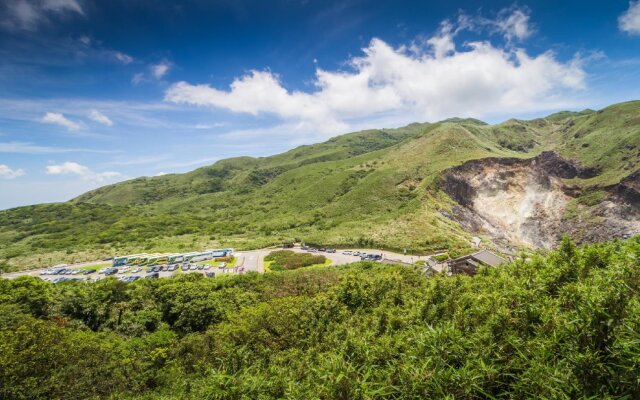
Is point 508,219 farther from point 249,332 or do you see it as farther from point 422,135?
point 249,332

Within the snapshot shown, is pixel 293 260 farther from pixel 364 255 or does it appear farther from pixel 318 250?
pixel 364 255

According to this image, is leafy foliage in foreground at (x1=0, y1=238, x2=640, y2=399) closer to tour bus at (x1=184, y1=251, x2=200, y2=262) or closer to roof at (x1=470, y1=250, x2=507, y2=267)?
roof at (x1=470, y1=250, x2=507, y2=267)

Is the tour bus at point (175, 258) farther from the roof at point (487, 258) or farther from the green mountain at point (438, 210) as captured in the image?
the roof at point (487, 258)

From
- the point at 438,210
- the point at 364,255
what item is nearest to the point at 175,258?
the point at 364,255

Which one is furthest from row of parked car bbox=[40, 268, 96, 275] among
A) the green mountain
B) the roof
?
the roof

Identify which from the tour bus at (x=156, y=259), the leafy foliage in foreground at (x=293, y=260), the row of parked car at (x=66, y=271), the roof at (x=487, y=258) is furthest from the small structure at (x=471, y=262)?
the row of parked car at (x=66, y=271)

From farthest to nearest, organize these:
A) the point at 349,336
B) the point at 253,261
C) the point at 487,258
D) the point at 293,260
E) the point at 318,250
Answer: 1. the point at 318,250
2. the point at 253,261
3. the point at 293,260
4. the point at 487,258
5. the point at 349,336
